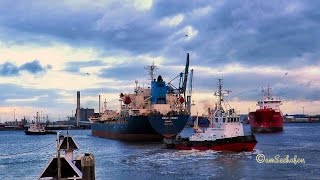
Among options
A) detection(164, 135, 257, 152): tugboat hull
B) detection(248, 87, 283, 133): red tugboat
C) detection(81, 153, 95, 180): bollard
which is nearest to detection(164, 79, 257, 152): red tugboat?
detection(164, 135, 257, 152): tugboat hull

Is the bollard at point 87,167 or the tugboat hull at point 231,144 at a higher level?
the bollard at point 87,167

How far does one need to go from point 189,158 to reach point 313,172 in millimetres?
15379

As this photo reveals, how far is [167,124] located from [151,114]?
13.5 ft

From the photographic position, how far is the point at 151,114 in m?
83.6

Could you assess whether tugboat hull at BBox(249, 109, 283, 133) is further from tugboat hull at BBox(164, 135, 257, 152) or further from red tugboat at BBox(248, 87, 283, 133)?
tugboat hull at BBox(164, 135, 257, 152)

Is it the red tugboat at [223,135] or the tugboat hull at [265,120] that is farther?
the tugboat hull at [265,120]

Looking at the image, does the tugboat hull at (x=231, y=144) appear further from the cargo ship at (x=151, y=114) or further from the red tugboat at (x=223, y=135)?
the cargo ship at (x=151, y=114)

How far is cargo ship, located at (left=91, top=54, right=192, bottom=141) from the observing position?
267ft

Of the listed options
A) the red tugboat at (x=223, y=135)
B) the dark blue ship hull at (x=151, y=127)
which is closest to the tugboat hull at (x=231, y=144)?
the red tugboat at (x=223, y=135)

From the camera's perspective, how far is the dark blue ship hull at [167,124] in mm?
80438

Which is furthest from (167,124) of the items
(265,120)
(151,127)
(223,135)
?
(265,120)

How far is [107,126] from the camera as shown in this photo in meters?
113

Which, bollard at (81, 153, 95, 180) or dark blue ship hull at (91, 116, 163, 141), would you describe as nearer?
bollard at (81, 153, 95, 180)

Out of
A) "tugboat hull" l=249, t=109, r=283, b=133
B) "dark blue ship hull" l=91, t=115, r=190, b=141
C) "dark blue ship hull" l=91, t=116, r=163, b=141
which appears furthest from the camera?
Result: "tugboat hull" l=249, t=109, r=283, b=133
